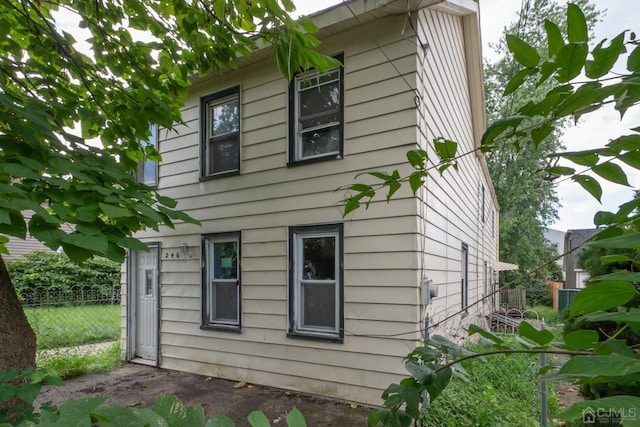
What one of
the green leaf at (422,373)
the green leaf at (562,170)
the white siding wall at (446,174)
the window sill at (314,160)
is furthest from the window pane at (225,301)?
the green leaf at (562,170)

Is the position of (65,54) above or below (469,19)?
below

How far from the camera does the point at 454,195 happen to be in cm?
607

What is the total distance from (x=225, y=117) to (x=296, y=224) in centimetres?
238

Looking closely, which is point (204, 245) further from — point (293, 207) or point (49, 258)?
point (49, 258)

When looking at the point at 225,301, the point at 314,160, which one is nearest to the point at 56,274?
the point at 225,301

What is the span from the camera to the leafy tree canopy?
1.85m

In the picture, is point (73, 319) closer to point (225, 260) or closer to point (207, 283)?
point (207, 283)

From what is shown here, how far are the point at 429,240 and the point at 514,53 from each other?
12.2 ft

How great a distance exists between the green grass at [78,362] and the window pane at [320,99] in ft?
17.6

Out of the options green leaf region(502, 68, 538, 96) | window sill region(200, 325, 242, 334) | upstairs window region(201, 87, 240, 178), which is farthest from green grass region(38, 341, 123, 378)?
green leaf region(502, 68, 538, 96)

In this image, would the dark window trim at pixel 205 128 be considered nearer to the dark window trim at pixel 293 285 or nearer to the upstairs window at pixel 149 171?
the upstairs window at pixel 149 171

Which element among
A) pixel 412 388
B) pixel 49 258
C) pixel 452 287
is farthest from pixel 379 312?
pixel 49 258

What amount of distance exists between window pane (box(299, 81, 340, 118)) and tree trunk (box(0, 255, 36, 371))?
12.1 feet

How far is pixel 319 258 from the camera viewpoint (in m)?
4.60
